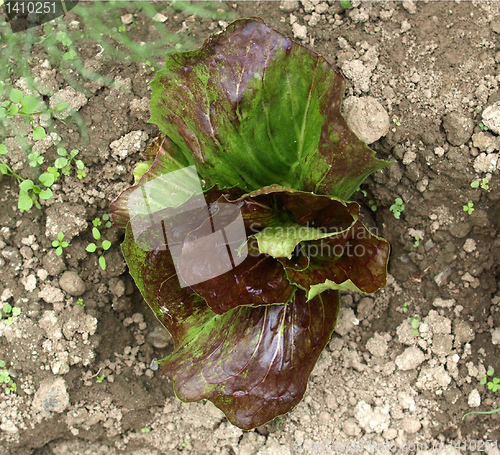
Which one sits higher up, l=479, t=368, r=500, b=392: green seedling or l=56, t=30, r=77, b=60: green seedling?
l=56, t=30, r=77, b=60: green seedling

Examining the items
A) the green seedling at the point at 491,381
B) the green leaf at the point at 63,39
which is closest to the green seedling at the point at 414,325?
the green seedling at the point at 491,381

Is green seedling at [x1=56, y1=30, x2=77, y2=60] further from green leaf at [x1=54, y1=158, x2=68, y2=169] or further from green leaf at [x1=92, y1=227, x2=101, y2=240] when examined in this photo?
green leaf at [x1=92, y1=227, x2=101, y2=240]

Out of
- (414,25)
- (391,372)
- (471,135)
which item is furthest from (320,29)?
(391,372)

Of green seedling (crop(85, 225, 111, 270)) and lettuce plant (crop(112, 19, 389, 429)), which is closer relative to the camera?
lettuce plant (crop(112, 19, 389, 429))

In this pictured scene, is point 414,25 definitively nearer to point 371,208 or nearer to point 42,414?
point 371,208

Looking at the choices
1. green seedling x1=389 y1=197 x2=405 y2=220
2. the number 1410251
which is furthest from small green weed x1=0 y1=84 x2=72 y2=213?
green seedling x1=389 y1=197 x2=405 y2=220

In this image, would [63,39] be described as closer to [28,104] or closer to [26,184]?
[28,104]

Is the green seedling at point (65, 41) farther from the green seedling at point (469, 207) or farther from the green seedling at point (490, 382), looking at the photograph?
the green seedling at point (490, 382)
